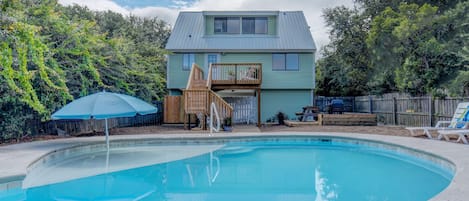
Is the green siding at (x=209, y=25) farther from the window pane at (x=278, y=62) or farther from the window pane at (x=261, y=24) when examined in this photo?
the window pane at (x=278, y=62)

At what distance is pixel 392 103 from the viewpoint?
52.6 ft

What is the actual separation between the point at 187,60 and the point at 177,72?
835mm

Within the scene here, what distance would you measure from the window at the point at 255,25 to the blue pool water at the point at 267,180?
1085 cm

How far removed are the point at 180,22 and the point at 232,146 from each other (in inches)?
456

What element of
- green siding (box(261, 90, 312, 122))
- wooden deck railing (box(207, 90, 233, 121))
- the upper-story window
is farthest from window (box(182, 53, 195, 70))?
wooden deck railing (box(207, 90, 233, 121))

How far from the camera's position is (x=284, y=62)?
17719mm

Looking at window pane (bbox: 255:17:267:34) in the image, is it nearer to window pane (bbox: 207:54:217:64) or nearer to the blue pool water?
window pane (bbox: 207:54:217:64)

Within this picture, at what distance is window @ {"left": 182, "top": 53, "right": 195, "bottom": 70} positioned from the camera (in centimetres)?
1777

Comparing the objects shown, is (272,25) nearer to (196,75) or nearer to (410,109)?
(196,75)

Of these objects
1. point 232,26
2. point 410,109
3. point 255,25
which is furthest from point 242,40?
point 410,109

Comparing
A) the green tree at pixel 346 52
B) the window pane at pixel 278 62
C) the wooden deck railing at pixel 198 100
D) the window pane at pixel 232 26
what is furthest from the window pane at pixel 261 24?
→ the wooden deck railing at pixel 198 100

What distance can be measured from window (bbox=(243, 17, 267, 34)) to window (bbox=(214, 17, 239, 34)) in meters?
0.51

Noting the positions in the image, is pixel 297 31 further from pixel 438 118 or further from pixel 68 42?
pixel 68 42

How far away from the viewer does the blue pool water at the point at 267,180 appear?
5485 millimetres
